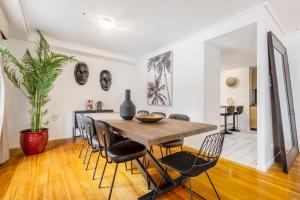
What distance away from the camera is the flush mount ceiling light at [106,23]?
2.79 meters

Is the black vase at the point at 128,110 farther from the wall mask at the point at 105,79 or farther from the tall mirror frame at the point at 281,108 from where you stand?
the wall mask at the point at 105,79

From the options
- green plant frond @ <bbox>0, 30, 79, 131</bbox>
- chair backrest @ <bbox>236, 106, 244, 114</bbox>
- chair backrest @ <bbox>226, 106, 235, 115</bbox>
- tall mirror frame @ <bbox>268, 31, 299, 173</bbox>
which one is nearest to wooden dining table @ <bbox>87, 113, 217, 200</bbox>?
tall mirror frame @ <bbox>268, 31, 299, 173</bbox>

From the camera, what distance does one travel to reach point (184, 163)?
156cm

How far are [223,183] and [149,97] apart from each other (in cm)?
319

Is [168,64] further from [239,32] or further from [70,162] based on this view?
[70,162]

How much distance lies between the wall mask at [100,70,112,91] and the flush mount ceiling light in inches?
74.8

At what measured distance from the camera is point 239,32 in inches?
108

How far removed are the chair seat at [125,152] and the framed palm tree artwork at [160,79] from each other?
7.47 feet

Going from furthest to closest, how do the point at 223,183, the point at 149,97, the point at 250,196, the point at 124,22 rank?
the point at 149,97 < the point at 124,22 < the point at 223,183 < the point at 250,196

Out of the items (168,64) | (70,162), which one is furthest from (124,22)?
(70,162)

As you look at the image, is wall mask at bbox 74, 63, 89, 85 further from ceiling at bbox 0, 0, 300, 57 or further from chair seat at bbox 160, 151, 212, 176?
chair seat at bbox 160, 151, 212, 176

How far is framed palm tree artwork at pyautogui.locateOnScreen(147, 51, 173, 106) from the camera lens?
4043mm

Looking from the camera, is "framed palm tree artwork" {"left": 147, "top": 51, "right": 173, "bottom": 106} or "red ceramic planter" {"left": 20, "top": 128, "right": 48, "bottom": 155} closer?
"red ceramic planter" {"left": 20, "top": 128, "right": 48, "bottom": 155}

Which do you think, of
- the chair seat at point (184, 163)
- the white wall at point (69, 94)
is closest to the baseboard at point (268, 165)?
the chair seat at point (184, 163)
